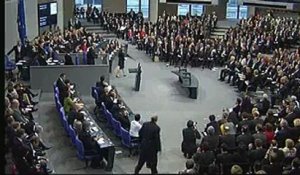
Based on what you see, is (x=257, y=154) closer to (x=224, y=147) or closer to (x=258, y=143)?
(x=258, y=143)

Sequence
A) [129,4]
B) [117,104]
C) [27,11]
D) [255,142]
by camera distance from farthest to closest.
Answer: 1. [129,4]
2. [27,11]
3. [117,104]
4. [255,142]

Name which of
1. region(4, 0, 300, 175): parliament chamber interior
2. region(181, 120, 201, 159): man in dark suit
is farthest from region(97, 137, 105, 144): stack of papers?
region(181, 120, 201, 159): man in dark suit

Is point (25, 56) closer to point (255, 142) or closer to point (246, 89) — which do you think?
point (246, 89)

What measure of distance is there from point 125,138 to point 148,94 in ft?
18.8

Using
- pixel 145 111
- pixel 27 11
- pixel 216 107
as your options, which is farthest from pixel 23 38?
pixel 216 107

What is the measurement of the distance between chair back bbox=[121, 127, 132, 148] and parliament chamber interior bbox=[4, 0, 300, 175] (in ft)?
0.12

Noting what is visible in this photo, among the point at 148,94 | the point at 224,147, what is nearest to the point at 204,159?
the point at 224,147

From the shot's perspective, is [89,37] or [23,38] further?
[89,37]

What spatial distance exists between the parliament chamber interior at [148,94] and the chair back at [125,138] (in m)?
0.04

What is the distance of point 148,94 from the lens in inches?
646

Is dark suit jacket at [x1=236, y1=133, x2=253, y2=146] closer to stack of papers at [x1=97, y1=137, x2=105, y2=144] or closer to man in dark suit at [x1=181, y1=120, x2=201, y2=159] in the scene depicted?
man in dark suit at [x1=181, y1=120, x2=201, y2=159]

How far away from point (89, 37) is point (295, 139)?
13564mm

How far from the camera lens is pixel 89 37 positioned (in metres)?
21.7

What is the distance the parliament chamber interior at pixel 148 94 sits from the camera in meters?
8.31
